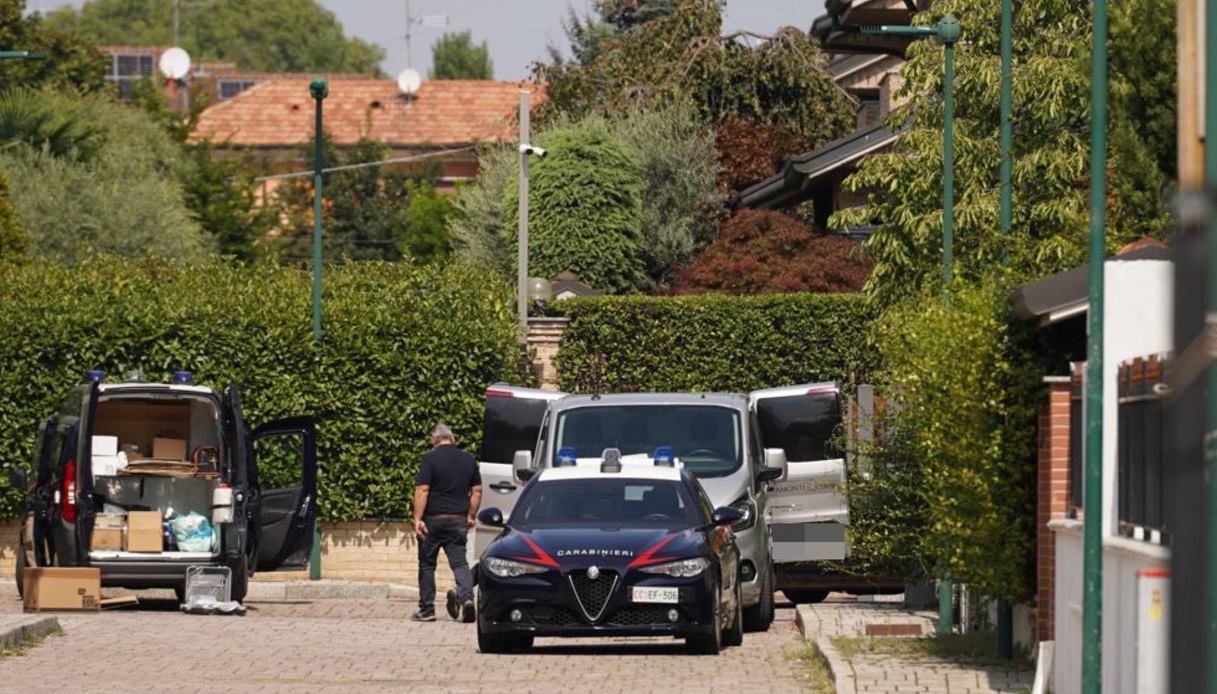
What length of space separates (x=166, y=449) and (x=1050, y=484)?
39.3 ft

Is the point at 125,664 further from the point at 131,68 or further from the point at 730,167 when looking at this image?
the point at 131,68

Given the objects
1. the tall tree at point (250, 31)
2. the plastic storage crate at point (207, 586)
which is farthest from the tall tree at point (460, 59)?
the plastic storage crate at point (207, 586)

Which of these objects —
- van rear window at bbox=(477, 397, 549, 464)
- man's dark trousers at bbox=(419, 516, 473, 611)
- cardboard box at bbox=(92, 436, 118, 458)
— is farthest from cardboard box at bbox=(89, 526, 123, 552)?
van rear window at bbox=(477, 397, 549, 464)

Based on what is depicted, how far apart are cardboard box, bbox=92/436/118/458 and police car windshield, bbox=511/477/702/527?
5.68m

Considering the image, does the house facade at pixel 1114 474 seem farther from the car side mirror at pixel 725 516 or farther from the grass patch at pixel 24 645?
the grass patch at pixel 24 645

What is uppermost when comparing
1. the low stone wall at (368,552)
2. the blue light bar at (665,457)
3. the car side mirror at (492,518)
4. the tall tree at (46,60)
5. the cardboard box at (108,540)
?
the tall tree at (46,60)

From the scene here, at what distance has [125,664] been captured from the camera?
16.2 metres

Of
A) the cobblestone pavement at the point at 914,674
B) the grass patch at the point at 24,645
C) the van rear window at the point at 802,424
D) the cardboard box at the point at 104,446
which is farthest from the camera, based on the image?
the van rear window at the point at 802,424

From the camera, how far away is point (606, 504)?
1856cm

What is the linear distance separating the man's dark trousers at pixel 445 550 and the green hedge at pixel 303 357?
729cm

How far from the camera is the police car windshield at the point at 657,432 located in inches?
855

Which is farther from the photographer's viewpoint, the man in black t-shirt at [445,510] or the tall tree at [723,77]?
the tall tree at [723,77]

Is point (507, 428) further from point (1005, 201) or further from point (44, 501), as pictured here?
point (1005, 201)

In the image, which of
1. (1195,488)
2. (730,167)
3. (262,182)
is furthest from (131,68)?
(1195,488)
